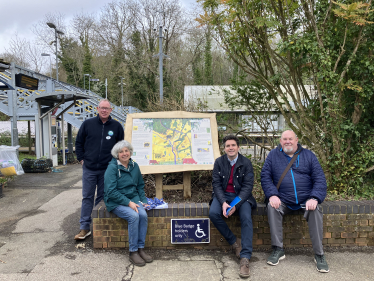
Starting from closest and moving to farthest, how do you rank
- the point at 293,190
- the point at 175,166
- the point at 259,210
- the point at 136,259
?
the point at 136,259 → the point at 293,190 → the point at 259,210 → the point at 175,166

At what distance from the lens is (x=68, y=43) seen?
158 ft

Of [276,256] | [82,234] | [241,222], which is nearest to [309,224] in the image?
[276,256]

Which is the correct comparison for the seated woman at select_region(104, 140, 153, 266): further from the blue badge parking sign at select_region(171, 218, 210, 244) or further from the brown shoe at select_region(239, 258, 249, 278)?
the brown shoe at select_region(239, 258, 249, 278)

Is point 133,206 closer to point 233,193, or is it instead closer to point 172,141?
point 233,193

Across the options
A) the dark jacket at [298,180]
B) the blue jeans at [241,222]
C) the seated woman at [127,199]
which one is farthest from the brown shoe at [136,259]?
the dark jacket at [298,180]

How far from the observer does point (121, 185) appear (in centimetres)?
382

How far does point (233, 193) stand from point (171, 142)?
58.4 inches

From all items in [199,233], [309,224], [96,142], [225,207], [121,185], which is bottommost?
[199,233]

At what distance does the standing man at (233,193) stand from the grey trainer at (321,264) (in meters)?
0.80

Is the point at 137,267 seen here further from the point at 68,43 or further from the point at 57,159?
the point at 68,43

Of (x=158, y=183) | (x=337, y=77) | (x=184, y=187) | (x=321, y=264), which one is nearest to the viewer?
(x=321, y=264)

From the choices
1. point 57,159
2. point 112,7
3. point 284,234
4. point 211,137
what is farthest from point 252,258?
point 112,7

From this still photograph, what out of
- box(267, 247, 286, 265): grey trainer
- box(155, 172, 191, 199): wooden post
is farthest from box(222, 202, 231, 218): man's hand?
box(155, 172, 191, 199): wooden post

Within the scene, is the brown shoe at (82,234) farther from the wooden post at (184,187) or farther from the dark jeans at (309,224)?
the dark jeans at (309,224)
